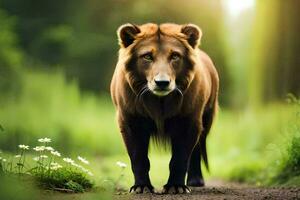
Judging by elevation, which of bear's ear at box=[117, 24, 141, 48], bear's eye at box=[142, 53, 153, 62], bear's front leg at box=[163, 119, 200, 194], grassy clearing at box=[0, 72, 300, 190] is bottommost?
bear's front leg at box=[163, 119, 200, 194]

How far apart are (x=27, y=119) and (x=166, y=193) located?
868cm

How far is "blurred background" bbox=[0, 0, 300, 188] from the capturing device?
13.0 m

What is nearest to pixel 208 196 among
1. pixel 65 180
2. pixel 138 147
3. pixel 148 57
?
pixel 138 147

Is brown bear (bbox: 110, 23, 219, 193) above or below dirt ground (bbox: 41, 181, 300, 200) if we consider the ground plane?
above

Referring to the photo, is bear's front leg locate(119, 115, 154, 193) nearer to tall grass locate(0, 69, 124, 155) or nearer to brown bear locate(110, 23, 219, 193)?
brown bear locate(110, 23, 219, 193)

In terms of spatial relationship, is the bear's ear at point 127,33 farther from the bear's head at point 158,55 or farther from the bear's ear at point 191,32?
the bear's ear at point 191,32

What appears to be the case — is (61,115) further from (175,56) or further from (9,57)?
(175,56)

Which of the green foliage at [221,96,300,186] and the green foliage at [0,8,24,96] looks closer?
the green foliage at [221,96,300,186]

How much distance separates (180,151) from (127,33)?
1226 mm

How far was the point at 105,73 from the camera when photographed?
17.5 metres

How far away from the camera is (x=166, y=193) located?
7.29 metres

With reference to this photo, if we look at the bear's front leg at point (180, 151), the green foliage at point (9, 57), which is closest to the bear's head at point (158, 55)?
the bear's front leg at point (180, 151)

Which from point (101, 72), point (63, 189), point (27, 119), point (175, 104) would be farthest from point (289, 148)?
point (101, 72)

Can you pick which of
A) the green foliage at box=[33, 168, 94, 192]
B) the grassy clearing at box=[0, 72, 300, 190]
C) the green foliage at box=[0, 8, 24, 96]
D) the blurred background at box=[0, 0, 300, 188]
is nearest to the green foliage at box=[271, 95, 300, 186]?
the grassy clearing at box=[0, 72, 300, 190]
